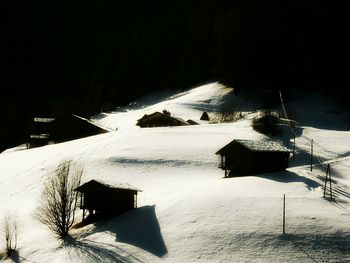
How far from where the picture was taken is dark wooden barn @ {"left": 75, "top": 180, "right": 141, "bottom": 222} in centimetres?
3831

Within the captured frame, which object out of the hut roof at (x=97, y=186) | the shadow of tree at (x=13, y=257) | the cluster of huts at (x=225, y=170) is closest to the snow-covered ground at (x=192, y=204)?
the shadow of tree at (x=13, y=257)

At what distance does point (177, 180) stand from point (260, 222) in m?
14.6

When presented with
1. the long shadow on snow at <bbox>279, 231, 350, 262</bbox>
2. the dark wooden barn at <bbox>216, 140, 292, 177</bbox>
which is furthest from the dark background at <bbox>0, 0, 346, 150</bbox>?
the long shadow on snow at <bbox>279, 231, 350, 262</bbox>

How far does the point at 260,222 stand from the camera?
105 feet

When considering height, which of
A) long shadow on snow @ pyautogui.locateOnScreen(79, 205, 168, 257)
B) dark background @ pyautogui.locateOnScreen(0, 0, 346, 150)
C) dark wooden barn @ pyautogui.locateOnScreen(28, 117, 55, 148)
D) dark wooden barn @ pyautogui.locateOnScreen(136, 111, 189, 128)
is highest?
dark background @ pyautogui.locateOnScreen(0, 0, 346, 150)

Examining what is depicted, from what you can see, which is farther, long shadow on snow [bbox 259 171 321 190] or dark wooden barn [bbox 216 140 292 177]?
dark wooden barn [bbox 216 140 292 177]

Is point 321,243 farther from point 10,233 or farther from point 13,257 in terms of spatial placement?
point 10,233

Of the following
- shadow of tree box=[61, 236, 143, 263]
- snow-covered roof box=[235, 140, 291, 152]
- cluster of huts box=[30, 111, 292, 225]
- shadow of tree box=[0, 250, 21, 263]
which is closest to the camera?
shadow of tree box=[61, 236, 143, 263]

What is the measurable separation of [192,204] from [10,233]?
12.5 m

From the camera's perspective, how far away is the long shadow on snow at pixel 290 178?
133ft

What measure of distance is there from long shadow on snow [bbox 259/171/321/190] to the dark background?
A: 39940 millimetres

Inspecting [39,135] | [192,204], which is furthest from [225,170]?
[39,135]

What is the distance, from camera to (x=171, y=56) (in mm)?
135500

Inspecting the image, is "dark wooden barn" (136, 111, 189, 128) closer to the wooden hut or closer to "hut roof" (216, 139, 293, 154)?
the wooden hut
